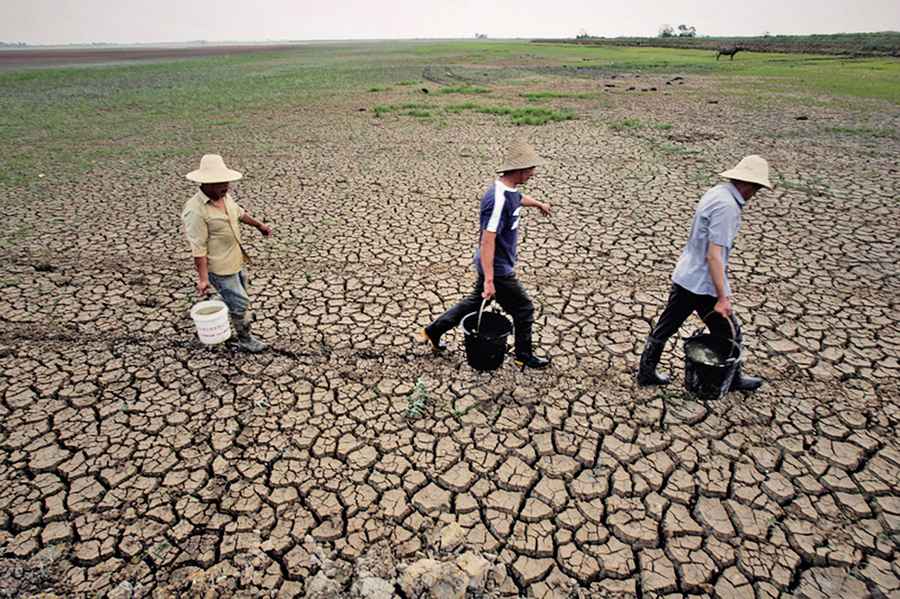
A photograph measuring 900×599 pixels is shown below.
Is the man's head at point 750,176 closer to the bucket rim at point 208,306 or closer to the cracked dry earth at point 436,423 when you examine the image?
the cracked dry earth at point 436,423

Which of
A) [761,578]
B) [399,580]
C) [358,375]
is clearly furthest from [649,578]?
[358,375]

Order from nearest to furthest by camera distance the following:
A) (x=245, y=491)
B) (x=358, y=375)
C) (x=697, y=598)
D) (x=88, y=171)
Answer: (x=697, y=598), (x=245, y=491), (x=358, y=375), (x=88, y=171)

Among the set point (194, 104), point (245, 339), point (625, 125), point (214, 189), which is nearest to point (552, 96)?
point (625, 125)

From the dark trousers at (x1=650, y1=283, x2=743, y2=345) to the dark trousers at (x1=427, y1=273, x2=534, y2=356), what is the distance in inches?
39.1

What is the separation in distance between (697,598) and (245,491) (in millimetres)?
2724

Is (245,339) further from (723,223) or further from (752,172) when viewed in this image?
(752,172)

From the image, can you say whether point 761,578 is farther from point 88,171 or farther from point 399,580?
point 88,171

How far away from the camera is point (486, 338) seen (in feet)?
12.7

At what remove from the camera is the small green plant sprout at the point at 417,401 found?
3756 millimetres

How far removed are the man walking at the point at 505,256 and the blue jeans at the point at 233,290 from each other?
5.46 feet

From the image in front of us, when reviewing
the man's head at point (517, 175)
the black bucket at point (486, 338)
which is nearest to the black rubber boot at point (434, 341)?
the black bucket at point (486, 338)

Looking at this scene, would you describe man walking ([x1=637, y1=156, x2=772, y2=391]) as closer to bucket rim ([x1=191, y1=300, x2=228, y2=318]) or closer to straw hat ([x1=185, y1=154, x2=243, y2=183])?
straw hat ([x1=185, y1=154, x2=243, y2=183])

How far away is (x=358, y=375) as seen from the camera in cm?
422

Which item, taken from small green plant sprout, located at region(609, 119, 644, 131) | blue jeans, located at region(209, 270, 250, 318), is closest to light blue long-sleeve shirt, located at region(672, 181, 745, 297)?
blue jeans, located at region(209, 270, 250, 318)
